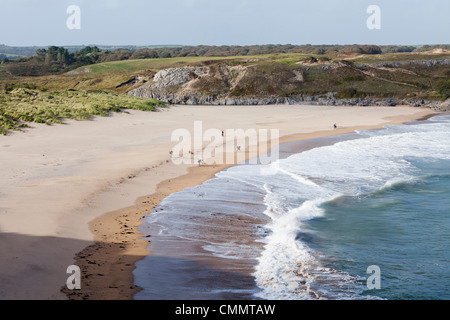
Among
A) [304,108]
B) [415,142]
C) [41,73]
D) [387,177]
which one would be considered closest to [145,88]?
[304,108]

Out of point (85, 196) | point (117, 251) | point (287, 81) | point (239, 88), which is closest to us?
point (117, 251)

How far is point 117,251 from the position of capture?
33.3 ft

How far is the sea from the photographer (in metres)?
9.11

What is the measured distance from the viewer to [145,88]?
56688 mm

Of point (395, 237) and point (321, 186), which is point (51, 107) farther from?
point (395, 237)

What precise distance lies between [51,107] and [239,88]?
26621mm

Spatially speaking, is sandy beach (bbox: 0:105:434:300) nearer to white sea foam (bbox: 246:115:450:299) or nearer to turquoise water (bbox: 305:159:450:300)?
white sea foam (bbox: 246:115:450:299)

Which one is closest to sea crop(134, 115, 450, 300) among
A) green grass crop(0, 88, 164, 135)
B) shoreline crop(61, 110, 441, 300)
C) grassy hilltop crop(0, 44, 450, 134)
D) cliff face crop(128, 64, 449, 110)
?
shoreline crop(61, 110, 441, 300)

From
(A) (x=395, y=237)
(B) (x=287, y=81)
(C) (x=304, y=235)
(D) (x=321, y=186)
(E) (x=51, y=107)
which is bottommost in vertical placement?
(A) (x=395, y=237)

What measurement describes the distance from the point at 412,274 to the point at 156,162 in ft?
39.7

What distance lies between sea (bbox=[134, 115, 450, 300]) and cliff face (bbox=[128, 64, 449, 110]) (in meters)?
30.7

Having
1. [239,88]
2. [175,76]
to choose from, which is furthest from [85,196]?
[175,76]
